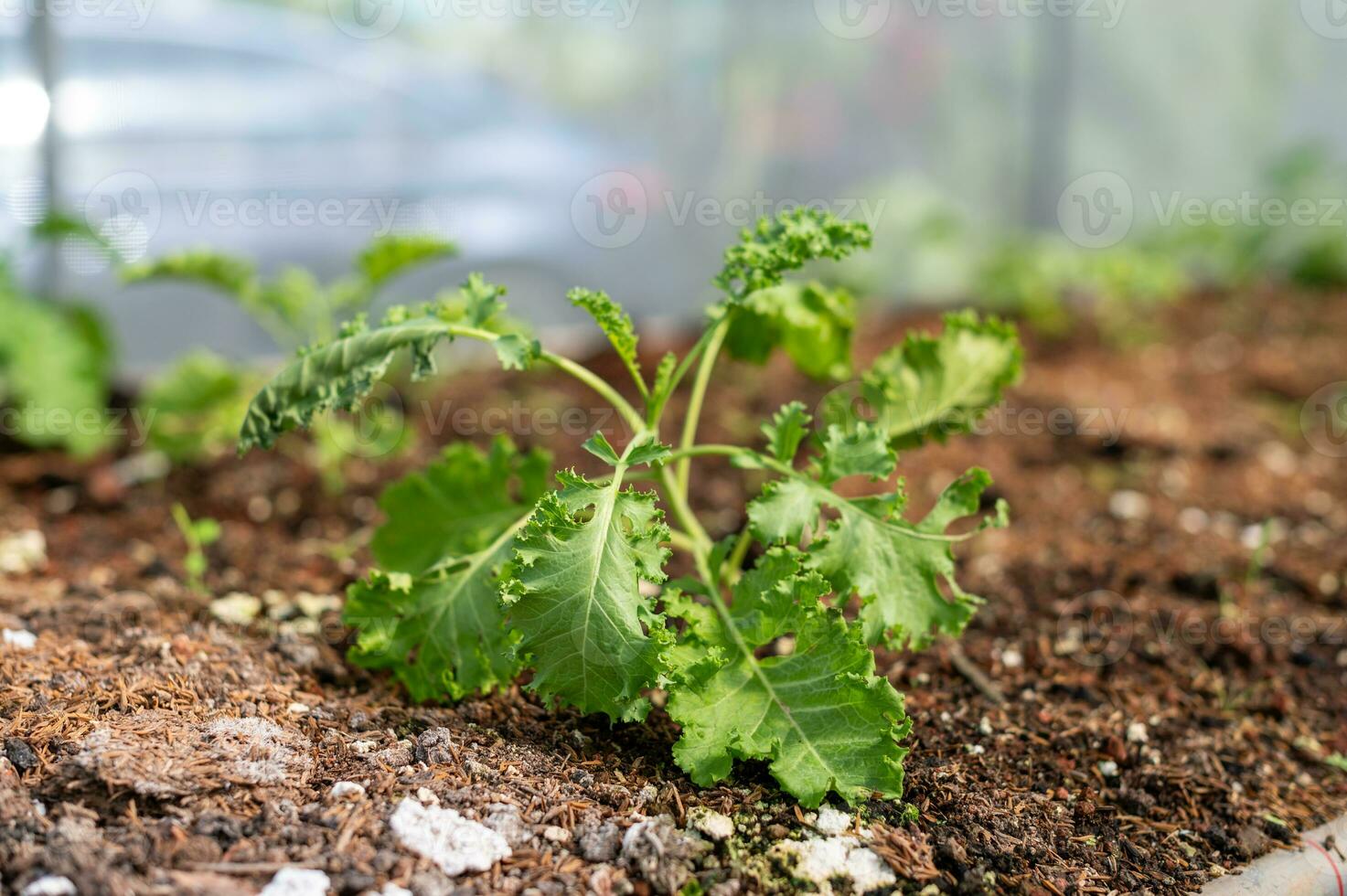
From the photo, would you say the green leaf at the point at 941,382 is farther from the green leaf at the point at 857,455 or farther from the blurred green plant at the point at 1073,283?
the blurred green plant at the point at 1073,283

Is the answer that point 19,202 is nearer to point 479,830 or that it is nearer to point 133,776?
point 133,776

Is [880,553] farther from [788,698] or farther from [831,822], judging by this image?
[831,822]

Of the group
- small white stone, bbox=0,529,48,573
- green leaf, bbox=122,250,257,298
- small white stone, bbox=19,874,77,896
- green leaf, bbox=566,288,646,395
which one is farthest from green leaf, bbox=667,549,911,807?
small white stone, bbox=0,529,48,573

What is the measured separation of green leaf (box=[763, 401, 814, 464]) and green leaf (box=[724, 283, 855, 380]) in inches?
12.2

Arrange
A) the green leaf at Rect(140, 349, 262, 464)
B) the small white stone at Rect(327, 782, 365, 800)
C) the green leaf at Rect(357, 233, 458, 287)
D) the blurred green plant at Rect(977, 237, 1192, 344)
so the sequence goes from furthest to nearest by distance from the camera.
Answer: the blurred green plant at Rect(977, 237, 1192, 344), the green leaf at Rect(140, 349, 262, 464), the green leaf at Rect(357, 233, 458, 287), the small white stone at Rect(327, 782, 365, 800)

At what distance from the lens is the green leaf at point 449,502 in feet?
8.30

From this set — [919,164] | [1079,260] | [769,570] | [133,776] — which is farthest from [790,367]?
[133,776]

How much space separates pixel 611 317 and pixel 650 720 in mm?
840

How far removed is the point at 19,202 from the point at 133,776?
3.66 metres

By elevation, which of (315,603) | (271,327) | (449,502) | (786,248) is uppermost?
(786,248)

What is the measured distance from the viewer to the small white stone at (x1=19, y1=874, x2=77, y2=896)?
5.21ft

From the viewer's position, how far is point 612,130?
555 centimetres

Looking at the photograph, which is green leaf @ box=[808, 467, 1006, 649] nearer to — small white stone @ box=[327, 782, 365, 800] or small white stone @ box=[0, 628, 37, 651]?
small white stone @ box=[327, 782, 365, 800]

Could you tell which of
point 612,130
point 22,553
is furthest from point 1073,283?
point 22,553
